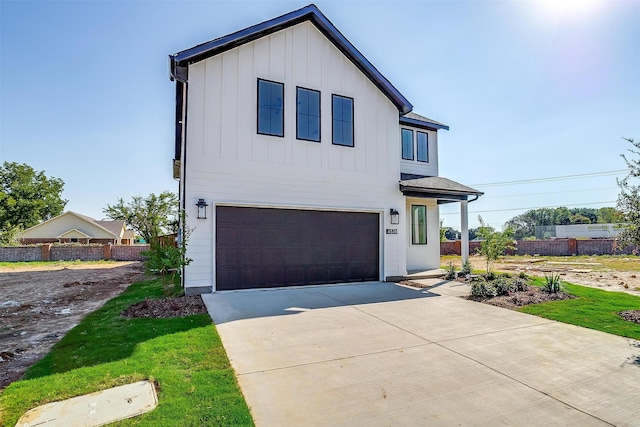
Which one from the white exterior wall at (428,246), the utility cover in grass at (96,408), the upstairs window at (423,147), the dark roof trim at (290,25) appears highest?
the dark roof trim at (290,25)

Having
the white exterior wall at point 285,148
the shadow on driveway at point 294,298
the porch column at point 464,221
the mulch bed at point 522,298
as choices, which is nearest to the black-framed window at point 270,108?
the white exterior wall at point 285,148

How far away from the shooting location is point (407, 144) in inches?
531

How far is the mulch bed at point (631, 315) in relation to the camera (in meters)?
6.27

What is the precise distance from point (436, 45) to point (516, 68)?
3.38 m

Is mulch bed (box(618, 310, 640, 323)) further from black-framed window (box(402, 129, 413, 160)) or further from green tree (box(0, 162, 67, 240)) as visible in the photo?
green tree (box(0, 162, 67, 240))

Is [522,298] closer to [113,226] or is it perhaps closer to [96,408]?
[96,408]

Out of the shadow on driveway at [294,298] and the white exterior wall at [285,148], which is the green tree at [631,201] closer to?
the shadow on driveway at [294,298]

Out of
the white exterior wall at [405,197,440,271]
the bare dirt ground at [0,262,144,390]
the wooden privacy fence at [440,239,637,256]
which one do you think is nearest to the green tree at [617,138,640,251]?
the white exterior wall at [405,197,440,271]

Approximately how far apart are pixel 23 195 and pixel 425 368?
188ft

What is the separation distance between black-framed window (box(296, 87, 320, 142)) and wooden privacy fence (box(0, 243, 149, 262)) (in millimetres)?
17354

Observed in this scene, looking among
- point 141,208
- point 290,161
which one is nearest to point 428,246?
point 290,161

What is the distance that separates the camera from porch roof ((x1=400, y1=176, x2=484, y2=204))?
36.7ft

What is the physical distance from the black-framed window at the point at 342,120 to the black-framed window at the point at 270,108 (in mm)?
1719

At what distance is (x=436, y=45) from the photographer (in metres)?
10.7
